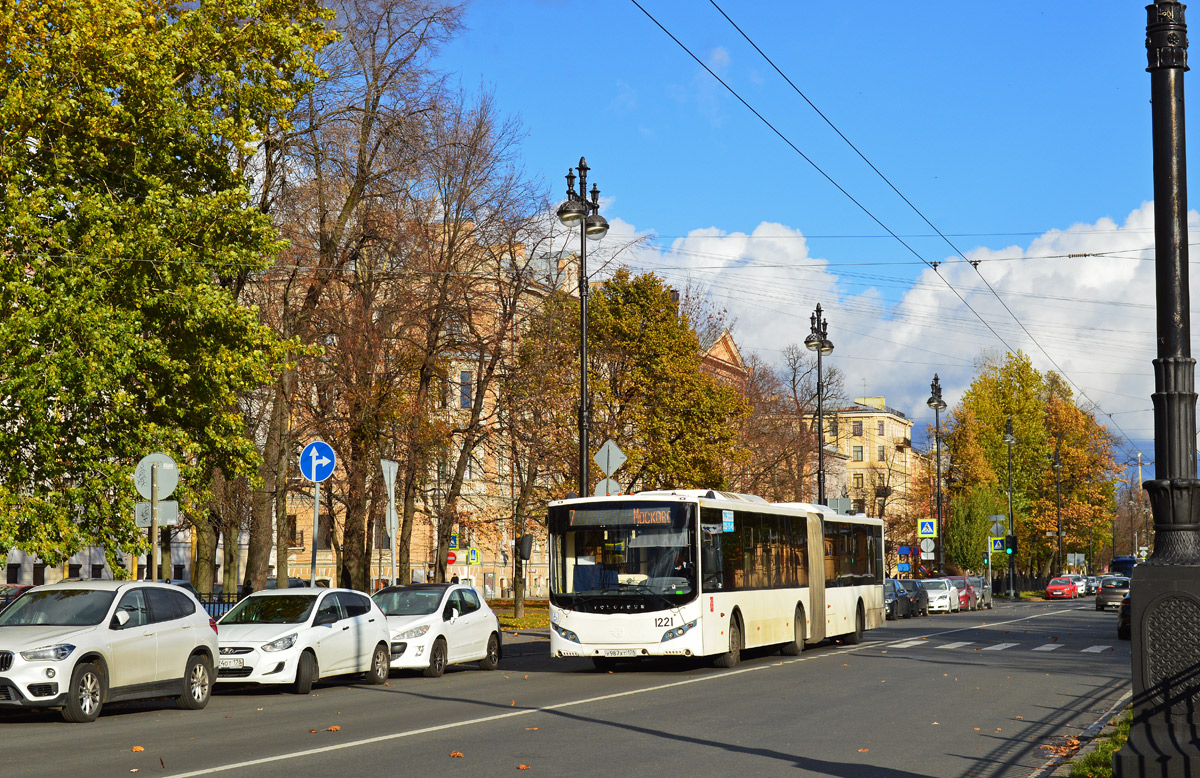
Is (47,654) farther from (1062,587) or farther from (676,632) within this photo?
(1062,587)

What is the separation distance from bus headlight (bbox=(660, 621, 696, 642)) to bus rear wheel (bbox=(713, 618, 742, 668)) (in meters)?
1.65

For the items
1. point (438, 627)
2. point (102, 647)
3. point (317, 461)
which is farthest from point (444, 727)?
point (317, 461)

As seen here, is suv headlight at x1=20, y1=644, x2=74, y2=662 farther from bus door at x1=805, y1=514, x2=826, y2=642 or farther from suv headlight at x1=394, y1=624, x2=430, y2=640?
bus door at x1=805, y1=514, x2=826, y2=642

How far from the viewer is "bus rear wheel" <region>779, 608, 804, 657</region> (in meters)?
26.8

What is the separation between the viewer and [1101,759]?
1090 cm

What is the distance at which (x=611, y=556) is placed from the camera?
22266 millimetres

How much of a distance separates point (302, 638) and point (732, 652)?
25.7ft

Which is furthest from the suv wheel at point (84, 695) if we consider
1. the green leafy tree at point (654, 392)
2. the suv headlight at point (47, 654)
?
the green leafy tree at point (654, 392)

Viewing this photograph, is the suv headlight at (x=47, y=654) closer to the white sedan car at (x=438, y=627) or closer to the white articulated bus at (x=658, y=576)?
the white sedan car at (x=438, y=627)

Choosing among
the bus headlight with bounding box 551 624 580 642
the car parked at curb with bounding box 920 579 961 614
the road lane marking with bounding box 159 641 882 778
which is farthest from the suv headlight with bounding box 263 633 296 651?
the car parked at curb with bounding box 920 579 961 614

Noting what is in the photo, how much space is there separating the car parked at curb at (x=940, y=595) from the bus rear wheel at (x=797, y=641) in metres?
29.1

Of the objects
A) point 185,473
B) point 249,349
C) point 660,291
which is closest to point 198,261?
point 249,349

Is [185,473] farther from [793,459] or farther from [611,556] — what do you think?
[793,459]

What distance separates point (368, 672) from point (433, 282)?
54.8 ft
